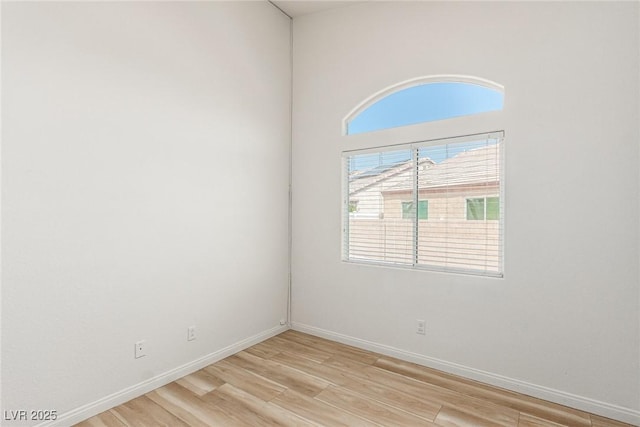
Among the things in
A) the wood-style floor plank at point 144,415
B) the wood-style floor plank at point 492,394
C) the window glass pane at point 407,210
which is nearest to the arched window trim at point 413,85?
the window glass pane at point 407,210

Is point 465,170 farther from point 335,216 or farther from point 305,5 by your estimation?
point 305,5

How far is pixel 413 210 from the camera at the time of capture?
3.06 m

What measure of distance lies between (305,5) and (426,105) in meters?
1.78

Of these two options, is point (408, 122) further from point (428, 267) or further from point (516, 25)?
point (428, 267)

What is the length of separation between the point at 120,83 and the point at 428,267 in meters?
2.84

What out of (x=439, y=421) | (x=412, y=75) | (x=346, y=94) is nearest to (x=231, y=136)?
(x=346, y=94)

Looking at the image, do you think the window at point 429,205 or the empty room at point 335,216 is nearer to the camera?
the empty room at point 335,216

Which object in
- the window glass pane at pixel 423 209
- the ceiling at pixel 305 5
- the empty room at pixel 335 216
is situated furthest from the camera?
the ceiling at pixel 305 5

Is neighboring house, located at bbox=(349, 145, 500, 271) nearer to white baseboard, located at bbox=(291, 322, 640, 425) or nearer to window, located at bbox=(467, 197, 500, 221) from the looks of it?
window, located at bbox=(467, 197, 500, 221)

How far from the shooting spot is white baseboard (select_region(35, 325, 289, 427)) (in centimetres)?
206

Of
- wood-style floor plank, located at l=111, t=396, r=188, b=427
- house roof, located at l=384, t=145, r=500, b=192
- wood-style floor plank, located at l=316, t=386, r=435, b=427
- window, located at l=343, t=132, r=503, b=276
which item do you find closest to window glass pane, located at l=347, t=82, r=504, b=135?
window, located at l=343, t=132, r=503, b=276

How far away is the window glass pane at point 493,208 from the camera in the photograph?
2.64 metres

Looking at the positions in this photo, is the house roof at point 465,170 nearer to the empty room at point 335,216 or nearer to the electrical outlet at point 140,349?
the empty room at point 335,216

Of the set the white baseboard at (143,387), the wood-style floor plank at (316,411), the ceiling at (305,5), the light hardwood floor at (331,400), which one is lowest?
the wood-style floor plank at (316,411)
